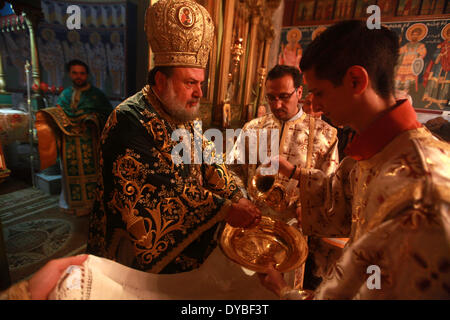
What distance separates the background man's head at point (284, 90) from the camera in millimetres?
2229

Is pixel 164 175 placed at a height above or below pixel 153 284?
above

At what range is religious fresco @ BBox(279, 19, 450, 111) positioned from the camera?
7801 millimetres

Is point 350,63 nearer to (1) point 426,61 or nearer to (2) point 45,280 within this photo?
(2) point 45,280

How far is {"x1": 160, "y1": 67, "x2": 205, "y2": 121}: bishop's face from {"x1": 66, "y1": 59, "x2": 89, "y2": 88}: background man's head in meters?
2.73

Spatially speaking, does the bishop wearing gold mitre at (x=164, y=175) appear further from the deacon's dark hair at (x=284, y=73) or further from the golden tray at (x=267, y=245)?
the deacon's dark hair at (x=284, y=73)

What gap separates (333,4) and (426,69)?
4257 millimetres

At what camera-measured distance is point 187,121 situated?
71.8 inches

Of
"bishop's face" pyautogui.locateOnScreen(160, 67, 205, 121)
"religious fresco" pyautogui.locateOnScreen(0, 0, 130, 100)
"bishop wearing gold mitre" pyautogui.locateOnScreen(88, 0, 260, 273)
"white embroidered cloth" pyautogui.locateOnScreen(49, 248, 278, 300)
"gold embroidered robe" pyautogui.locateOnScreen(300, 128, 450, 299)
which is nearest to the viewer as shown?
"gold embroidered robe" pyautogui.locateOnScreen(300, 128, 450, 299)

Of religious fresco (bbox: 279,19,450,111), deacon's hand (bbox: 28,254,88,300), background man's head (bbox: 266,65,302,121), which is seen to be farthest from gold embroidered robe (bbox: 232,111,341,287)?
religious fresco (bbox: 279,19,450,111)

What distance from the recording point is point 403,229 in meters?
0.66

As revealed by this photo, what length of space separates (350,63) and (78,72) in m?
4.02

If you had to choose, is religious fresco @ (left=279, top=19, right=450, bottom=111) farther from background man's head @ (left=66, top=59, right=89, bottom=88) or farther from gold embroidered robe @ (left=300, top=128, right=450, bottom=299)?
gold embroidered robe @ (left=300, top=128, right=450, bottom=299)

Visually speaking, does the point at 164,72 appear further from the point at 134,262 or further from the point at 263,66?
the point at 263,66

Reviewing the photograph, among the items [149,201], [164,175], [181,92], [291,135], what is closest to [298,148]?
[291,135]
